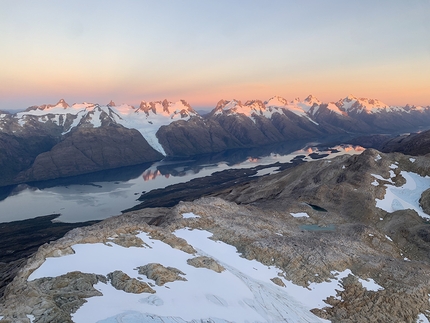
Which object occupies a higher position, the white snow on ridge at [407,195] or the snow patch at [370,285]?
the snow patch at [370,285]

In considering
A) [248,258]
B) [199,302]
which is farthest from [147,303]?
[248,258]

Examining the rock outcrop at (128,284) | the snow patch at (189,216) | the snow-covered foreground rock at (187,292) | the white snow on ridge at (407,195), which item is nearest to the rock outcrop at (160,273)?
the snow-covered foreground rock at (187,292)

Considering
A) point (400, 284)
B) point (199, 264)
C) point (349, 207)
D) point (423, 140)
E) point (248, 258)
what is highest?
point (199, 264)

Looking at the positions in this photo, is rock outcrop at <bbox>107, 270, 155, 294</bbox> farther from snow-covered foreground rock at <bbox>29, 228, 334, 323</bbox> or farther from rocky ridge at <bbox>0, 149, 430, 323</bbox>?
rocky ridge at <bbox>0, 149, 430, 323</bbox>

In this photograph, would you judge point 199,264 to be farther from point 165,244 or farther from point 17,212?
point 17,212

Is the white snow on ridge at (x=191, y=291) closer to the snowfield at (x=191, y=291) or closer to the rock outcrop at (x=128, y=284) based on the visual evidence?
the snowfield at (x=191, y=291)

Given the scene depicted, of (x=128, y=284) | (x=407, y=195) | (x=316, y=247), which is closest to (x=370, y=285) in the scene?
(x=316, y=247)

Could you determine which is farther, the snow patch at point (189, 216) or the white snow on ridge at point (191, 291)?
the snow patch at point (189, 216)
